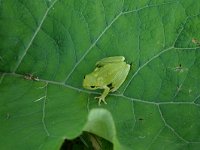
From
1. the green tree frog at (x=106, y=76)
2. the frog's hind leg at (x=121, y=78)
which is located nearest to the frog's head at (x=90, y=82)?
the green tree frog at (x=106, y=76)

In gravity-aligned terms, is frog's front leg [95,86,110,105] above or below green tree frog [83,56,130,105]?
below

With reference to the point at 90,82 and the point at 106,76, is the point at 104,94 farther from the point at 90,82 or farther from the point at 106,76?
the point at 106,76

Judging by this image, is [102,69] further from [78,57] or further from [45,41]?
[45,41]

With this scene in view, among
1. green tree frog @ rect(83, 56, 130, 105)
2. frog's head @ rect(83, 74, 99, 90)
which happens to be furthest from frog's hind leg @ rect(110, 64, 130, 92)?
frog's head @ rect(83, 74, 99, 90)

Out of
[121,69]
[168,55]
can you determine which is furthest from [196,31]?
[121,69]

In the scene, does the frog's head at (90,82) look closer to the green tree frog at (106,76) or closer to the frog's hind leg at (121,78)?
the green tree frog at (106,76)

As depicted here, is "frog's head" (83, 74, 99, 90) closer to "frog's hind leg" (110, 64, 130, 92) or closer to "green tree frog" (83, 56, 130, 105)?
"green tree frog" (83, 56, 130, 105)
